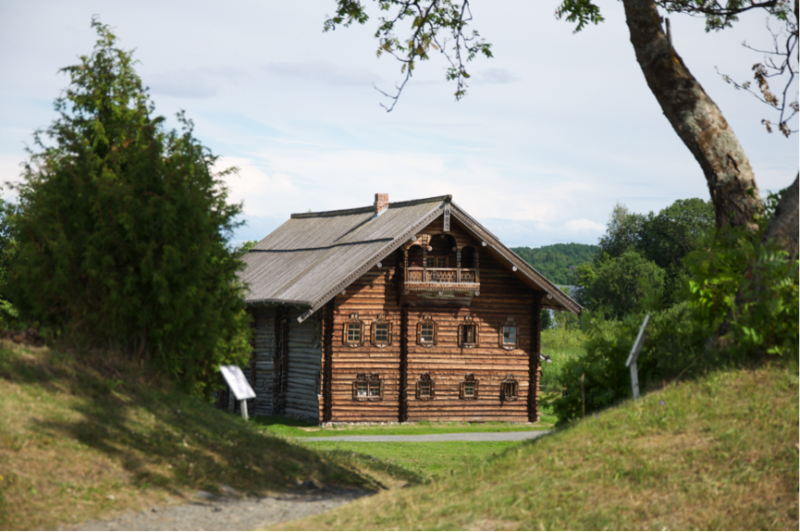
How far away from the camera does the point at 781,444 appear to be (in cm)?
814

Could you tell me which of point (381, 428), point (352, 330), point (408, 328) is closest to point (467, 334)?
point (408, 328)

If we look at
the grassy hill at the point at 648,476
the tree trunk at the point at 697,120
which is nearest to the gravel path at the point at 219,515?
the grassy hill at the point at 648,476

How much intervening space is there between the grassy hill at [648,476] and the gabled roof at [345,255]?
16.5m

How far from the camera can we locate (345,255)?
1168 inches

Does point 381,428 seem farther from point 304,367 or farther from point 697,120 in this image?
point 697,120

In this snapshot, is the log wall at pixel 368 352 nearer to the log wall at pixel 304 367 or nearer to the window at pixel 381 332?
the window at pixel 381 332

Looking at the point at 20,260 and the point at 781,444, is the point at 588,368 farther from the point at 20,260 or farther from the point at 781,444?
the point at 20,260

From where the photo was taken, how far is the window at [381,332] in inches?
1098

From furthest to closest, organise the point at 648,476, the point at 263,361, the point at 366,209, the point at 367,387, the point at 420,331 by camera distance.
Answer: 1. the point at 366,209
2. the point at 263,361
3. the point at 420,331
4. the point at 367,387
5. the point at 648,476

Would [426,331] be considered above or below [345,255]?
below

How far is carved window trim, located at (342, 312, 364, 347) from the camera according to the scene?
27.5 meters

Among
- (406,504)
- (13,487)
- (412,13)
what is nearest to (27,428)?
(13,487)

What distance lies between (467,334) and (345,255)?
5733 mm

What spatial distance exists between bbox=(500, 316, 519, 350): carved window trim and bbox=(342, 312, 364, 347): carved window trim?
5783mm
